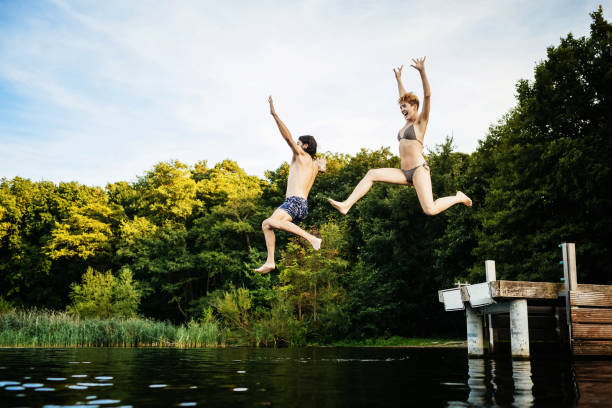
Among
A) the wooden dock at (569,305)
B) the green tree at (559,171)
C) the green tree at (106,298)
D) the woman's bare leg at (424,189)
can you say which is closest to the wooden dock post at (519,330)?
the wooden dock at (569,305)

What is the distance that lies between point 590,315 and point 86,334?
17.2 m

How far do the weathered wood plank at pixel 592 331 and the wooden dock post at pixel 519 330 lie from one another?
2.90 feet

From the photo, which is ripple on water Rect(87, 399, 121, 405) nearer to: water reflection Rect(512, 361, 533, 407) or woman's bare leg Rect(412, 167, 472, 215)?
water reflection Rect(512, 361, 533, 407)

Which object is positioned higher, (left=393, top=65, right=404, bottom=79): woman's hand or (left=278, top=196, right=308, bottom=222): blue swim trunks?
(left=393, top=65, right=404, bottom=79): woman's hand

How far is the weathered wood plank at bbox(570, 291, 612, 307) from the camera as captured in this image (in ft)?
34.7

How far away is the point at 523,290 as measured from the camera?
34.6ft

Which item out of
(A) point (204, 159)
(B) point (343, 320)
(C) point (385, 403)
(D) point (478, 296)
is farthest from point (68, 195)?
(C) point (385, 403)

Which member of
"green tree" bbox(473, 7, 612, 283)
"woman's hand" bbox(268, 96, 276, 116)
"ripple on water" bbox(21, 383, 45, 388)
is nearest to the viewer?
"ripple on water" bbox(21, 383, 45, 388)

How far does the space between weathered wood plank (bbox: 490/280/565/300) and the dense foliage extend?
9.00 metres

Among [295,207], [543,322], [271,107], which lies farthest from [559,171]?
[271,107]

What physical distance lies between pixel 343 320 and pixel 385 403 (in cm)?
2353

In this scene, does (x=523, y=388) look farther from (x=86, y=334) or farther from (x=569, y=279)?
(x=86, y=334)

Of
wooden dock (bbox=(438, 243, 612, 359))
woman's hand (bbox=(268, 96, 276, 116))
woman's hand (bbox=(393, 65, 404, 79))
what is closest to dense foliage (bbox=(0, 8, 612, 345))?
wooden dock (bbox=(438, 243, 612, 359))

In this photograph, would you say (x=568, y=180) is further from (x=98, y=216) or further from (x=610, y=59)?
(x=98, y=216)
